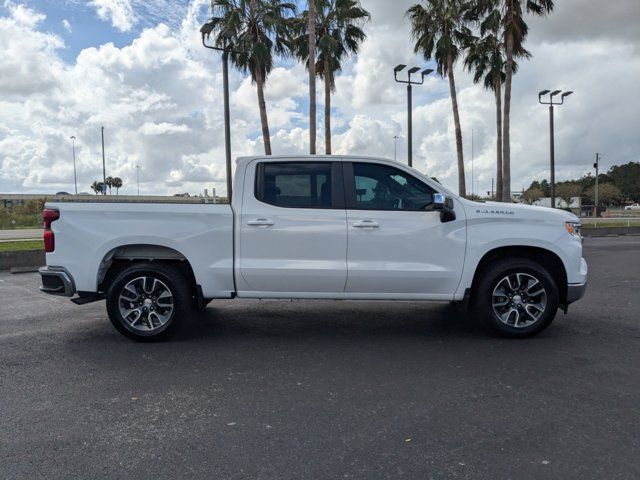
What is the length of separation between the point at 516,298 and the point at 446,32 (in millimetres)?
24572

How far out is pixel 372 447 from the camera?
3.15 meters

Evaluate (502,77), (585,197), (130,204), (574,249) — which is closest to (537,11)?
(502,77)

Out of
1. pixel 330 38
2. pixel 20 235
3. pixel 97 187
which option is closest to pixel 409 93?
pixel 330 38

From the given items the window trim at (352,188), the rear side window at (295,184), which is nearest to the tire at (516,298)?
the window trim at (352,188)

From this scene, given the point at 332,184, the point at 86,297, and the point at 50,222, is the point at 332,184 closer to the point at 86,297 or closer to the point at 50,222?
the point at 86,297

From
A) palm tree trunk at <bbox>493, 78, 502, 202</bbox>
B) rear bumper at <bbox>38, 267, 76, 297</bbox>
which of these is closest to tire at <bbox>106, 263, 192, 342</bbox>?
rear bumper at <bbox>38, 267, 76, 297</bbox>

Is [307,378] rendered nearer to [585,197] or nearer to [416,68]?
[416,68]

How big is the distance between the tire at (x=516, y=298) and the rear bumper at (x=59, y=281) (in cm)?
434

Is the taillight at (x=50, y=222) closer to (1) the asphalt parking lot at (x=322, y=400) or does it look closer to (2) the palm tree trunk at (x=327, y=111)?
(1) the asphalt parking lot at (x=322, y=400)

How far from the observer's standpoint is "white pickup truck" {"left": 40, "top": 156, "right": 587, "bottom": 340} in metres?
5.42

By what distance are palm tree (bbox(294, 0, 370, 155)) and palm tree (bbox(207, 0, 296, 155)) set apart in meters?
1.62

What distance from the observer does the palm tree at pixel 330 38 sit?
23078 millimetres

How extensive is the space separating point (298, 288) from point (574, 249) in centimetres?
297

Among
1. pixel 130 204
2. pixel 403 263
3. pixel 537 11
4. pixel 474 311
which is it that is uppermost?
pixel 537 11
